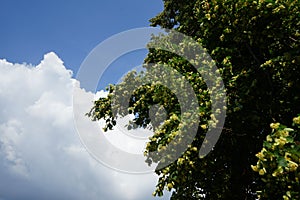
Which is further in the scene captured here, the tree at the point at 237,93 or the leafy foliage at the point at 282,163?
the tree at the point at 237,93

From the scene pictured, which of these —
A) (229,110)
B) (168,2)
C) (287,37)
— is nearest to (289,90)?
(287,37)

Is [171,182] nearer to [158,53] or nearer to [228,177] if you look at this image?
[228,177]

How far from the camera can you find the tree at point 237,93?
10.4 m

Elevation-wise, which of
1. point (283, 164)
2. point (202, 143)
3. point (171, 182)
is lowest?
point (283, 164)

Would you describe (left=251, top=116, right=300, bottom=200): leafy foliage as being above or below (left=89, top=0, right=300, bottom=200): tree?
below

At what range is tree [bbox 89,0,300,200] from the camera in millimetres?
10375

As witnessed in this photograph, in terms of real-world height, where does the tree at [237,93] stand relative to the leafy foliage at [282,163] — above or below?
above

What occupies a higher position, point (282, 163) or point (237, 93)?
point (237, 93)

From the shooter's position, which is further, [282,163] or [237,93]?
[237,93]

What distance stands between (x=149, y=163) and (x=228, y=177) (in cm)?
328

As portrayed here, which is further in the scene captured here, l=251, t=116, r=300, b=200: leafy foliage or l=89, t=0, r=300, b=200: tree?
l=89, t=0, r=300, b=200: tree

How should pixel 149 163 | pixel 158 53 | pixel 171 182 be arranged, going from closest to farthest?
pixel 171 182
pixel 149 163
pixel 158 53

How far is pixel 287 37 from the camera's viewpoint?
11.4 metres

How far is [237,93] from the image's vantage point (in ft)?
36.4
